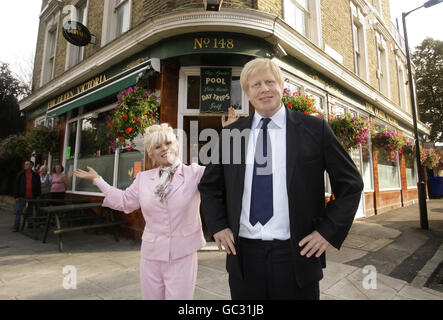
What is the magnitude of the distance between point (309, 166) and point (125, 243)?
17.4 feet

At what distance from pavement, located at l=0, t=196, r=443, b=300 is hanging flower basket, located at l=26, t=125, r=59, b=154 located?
3.73m

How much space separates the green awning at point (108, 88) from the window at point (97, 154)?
0.64 metres

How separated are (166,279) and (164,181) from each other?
2.45 feet

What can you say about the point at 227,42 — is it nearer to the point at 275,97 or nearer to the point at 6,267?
the point at 275,97


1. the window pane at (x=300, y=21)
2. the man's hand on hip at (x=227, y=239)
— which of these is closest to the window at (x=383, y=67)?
the window pane at (x=300, y=21)

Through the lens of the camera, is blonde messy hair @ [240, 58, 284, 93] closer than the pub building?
Yes

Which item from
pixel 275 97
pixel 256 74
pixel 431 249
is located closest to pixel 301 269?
pixel 275 97

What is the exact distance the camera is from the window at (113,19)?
25.0 ft

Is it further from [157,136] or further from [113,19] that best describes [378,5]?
[157,136]

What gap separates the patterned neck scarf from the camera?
6.31ft

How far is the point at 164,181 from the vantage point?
1.99 metres

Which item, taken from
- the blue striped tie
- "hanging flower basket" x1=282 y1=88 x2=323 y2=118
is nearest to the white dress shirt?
the blue striped tie

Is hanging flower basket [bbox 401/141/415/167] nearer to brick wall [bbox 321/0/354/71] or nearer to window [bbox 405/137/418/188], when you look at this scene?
window [bbox 405/137/418/188]

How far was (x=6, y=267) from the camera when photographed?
3.97 metres
